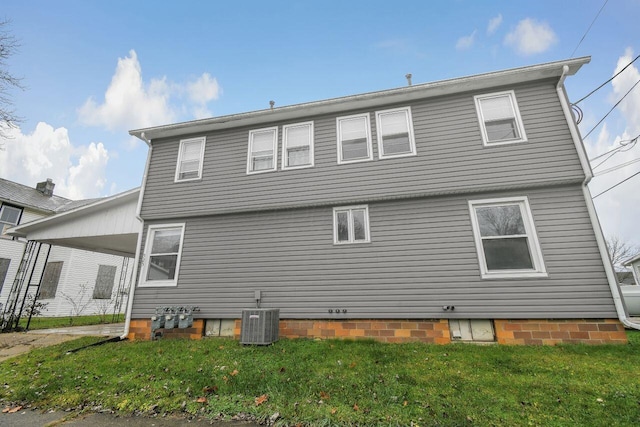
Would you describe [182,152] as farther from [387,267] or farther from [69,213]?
[387,267]

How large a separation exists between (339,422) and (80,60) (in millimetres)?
15930

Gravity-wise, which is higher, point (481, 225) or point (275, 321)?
point (481, 225)

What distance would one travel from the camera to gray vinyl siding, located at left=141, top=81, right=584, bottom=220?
19.6 feet

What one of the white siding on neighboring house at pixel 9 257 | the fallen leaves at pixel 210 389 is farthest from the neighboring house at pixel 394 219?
the white siding on neighboring house at pixel 9 257

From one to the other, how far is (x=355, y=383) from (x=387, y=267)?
291 cm

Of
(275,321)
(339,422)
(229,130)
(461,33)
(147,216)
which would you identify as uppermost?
(461,33)

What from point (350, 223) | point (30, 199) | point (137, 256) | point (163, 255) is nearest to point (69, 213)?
point (137, 256)

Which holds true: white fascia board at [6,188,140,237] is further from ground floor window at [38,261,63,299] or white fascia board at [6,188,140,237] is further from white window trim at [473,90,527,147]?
white window trim at [473,90,527,147]

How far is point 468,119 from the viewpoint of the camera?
6.58 meters

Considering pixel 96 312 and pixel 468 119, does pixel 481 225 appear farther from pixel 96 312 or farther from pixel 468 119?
pixel 96 312

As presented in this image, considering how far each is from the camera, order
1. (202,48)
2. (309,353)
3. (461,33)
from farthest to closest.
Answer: (202,48) < (461,33) < (309,353)

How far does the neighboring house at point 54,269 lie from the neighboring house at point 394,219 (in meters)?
10.5

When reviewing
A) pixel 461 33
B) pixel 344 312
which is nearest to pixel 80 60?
pixel 344 312

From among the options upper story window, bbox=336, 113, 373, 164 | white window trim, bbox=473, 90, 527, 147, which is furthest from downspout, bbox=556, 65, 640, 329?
upper story window, bbox=336, 113, 373, 164
